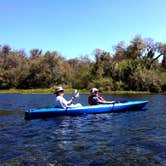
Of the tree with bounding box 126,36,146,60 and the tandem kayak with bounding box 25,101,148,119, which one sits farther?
the tree with bounding box 126,36,146,60

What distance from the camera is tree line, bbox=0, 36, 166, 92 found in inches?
2760

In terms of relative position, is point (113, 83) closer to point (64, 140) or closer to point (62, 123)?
point (62, 123)

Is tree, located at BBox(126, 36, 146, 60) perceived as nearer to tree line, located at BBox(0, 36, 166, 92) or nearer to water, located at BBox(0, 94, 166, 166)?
tree line, located at BBox(0, 36, 166, 92)

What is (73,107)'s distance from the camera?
20844 mm

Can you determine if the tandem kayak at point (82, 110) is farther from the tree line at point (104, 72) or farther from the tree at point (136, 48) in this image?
the tree at point (136, 48)

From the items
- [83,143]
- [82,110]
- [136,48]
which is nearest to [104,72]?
[136,48]

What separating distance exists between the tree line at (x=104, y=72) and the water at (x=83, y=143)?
52636 millimetres

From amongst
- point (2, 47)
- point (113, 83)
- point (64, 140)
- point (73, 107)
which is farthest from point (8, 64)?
point (64, 140)

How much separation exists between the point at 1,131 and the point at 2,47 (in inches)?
4524

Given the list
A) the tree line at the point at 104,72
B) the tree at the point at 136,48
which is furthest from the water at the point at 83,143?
the tree at the point at 136,48

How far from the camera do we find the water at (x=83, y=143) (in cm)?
963

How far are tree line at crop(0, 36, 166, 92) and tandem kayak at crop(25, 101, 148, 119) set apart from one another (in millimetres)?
44845

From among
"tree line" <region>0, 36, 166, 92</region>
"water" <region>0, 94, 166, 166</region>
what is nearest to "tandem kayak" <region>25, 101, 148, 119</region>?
"water" <region>0, 94, 166, 166</region>

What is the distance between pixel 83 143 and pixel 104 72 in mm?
64531
